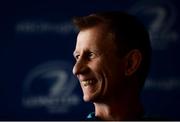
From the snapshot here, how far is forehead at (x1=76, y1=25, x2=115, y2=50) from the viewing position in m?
1.07

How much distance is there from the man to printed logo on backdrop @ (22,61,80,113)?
0.57 metres

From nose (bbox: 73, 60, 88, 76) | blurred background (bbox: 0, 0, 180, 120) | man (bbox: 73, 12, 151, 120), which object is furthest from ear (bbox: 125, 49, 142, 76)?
blurred background (bbox: 0, 0, 180, 120)

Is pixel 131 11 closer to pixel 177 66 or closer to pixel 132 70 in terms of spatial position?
pixel 177 66

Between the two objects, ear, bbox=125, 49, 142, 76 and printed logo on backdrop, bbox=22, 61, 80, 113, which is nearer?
ear, bbox=125, 49, 142, 76

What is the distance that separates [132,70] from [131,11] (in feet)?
2.25

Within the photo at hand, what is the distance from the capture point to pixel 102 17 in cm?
107

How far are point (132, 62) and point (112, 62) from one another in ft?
0.20

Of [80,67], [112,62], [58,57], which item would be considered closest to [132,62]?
[112,62]

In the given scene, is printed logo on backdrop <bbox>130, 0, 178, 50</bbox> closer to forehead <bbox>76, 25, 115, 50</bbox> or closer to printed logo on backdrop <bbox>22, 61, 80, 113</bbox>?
printed logo on backdrop <bbox>22, 61, 80, 113</bbox>

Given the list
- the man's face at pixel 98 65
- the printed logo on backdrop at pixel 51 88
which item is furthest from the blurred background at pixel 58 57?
the man's face at pixel 98 65

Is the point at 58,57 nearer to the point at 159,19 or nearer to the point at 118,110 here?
the point at 159,19

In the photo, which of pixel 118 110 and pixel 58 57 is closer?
pixel 118 110

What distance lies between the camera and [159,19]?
5.60ft

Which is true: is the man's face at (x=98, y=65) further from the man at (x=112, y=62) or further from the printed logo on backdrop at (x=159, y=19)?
the printed logo on backdrop at (x=159, y=19)
